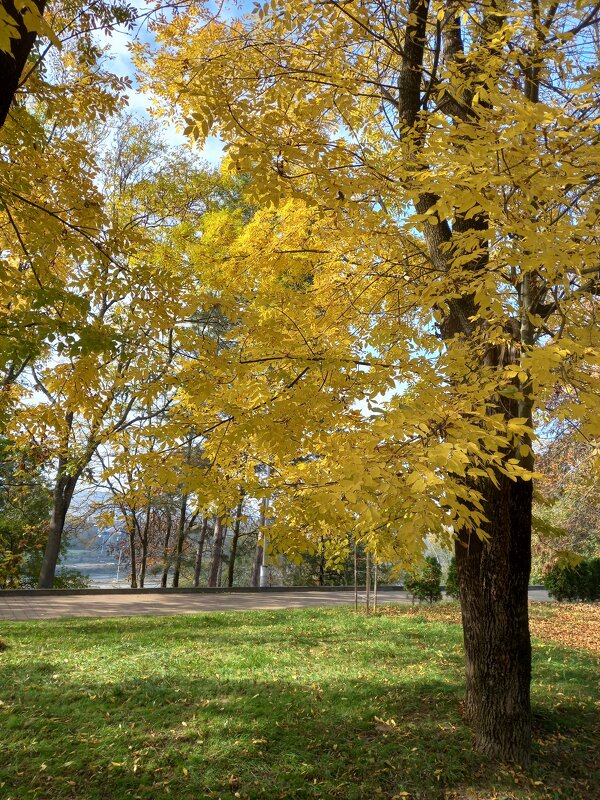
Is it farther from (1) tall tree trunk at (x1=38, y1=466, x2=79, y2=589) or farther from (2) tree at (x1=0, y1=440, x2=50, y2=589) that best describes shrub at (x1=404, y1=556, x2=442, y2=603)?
(2) tree at (x1=0, y1=440, x2=50, y2=589)

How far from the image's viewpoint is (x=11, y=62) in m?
2.45

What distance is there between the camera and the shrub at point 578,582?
47.2ft

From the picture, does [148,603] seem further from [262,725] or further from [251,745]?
[251,745]

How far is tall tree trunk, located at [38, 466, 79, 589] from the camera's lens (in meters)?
13.6

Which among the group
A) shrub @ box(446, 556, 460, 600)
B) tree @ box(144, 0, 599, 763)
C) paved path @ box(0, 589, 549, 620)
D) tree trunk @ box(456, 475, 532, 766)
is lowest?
paved path @ box(0, 589, 549, 620)

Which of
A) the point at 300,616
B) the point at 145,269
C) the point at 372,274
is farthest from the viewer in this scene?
the point at 300,616

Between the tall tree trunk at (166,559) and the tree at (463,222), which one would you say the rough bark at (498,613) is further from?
the tall tree trunk at (166,559)

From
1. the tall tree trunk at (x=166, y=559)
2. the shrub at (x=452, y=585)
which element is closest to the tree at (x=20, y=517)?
the tall tree trunk at (x=166, y=559)

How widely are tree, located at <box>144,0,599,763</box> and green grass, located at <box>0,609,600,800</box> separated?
1.47ft

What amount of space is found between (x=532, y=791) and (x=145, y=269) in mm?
4419

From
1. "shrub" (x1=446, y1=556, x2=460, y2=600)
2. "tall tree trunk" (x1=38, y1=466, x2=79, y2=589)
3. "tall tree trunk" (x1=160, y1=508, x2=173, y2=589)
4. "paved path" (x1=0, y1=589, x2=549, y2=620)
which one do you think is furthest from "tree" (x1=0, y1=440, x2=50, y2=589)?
"shrub" (x1=446, y1=556, x2=460, y2=600)

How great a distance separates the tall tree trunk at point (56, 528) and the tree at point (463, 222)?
11.4 meters

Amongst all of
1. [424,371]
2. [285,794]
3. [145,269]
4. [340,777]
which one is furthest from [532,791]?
[145,269]

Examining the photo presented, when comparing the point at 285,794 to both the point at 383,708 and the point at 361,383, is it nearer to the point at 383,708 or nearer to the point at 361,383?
the point at 383,708
